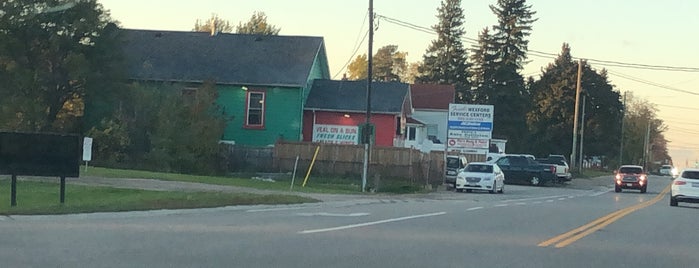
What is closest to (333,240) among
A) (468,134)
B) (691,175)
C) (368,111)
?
(368,111)

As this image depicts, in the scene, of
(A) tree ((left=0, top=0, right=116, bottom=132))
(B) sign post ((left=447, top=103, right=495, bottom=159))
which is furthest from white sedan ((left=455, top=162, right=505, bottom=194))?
(A) tree ((left=0, top=0, right=116, bottom=132))

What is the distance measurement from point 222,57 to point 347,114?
7.79 meters

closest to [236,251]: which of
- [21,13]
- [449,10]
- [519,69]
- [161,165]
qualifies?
[161,165]

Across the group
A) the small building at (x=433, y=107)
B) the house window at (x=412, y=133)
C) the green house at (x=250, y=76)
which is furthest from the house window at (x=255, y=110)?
the small building at (x=433, y=107)

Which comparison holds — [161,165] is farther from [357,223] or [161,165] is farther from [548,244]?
[548,244]

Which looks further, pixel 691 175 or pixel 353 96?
pixel 353 96

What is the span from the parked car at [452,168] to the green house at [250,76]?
28.4ft

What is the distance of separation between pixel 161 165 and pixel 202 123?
9.74 ft

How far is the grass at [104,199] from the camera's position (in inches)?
771

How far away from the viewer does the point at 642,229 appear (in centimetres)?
2067

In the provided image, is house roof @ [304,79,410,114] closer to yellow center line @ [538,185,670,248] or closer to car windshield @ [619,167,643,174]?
car windshield @ [619,167,643,174]

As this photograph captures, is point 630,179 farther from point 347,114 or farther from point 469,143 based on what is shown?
point 347,114

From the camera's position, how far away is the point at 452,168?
46969 millimetres

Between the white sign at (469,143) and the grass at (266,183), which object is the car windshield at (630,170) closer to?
the white sign at (469,143)
